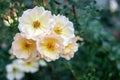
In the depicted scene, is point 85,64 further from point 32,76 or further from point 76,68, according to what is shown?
point 32,76

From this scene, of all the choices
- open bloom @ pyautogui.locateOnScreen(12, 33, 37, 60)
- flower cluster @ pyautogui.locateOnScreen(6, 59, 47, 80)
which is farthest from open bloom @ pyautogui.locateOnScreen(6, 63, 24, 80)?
open bloom @ pyautogui.locateOnScreen(12, 33, 37, 60)

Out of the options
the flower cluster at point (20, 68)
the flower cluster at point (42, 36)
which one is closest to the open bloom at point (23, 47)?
the flower cluster at point (42, 36)

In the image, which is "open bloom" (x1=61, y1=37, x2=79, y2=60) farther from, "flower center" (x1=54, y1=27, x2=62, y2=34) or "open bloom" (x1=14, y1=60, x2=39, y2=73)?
"open bloom" (x1=14, y1=60, x2=39, y2=73)

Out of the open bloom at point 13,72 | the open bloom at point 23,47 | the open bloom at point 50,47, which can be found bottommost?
the open bloom at point 50,47

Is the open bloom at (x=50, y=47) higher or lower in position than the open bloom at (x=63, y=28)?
lower

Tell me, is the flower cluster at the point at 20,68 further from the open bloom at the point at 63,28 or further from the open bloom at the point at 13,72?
the open bloom at the point at 63,28
